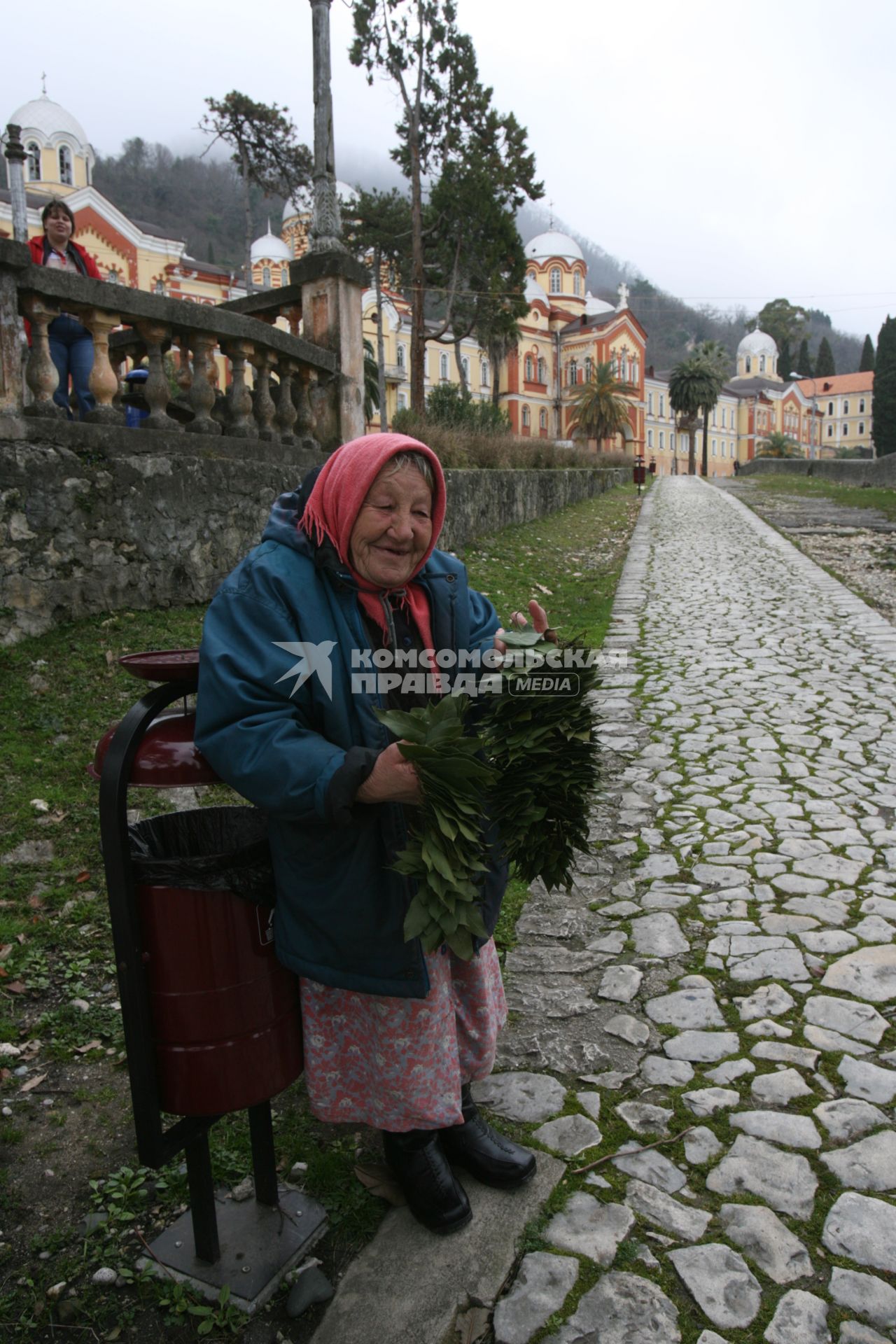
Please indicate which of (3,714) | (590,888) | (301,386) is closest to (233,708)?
(590,888)

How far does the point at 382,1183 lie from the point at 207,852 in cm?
99

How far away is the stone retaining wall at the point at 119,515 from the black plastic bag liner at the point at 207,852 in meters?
3.69

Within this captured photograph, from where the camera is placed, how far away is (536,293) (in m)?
69.9

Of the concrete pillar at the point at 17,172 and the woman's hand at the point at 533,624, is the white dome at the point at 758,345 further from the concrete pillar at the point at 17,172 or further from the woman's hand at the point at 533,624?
the woman's hand at the point at 533,624

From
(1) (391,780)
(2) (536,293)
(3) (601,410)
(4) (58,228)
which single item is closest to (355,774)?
(1) (391,780)

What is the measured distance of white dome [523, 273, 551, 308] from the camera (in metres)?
68.8

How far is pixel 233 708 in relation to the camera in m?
1.79

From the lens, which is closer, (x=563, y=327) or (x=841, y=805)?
(x=841, y=805)

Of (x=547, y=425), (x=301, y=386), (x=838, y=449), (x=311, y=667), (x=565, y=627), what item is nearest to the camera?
(x=311, y=667)

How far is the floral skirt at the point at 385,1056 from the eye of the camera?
2.12 m

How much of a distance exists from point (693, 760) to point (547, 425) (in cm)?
6791

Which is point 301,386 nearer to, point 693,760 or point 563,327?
point 693,760
